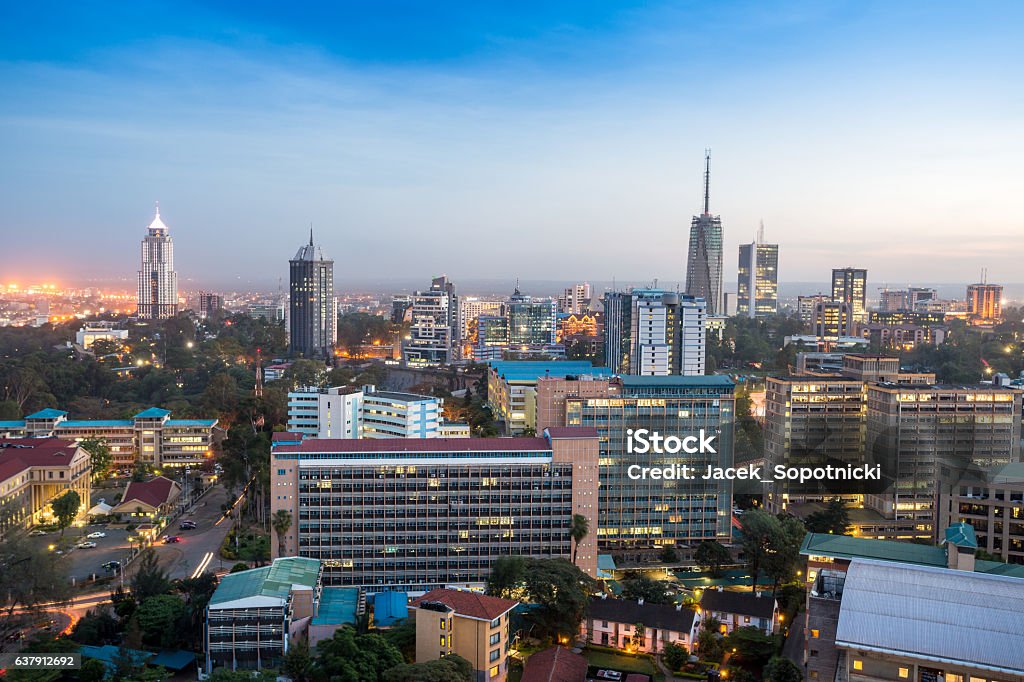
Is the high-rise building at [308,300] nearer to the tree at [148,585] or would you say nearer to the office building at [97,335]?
the office building at [97,335]

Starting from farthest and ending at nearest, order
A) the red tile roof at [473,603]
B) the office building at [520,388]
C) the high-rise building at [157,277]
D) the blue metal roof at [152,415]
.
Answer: the high-rise building at [157,277] → the office building at [520,388] → the blue metal roof at [152,415] → the red tile roof at [473,603]

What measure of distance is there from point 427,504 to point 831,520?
8.81 meters

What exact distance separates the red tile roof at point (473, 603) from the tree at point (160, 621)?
147 inches

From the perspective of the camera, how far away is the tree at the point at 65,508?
61.2 ft

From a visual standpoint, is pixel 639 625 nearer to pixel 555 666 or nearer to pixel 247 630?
pixel 555 666

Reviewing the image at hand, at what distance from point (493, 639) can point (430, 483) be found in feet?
13.2

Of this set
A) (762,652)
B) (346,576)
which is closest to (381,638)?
(346,576)

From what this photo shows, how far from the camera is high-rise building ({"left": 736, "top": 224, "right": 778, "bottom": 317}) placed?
78.4 meters

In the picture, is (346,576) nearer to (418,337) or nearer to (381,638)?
(381,638)

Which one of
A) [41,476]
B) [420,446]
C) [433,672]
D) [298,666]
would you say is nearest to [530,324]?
[41,476]

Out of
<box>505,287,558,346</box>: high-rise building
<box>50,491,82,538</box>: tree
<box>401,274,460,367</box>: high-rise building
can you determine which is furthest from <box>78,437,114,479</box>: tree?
<box>505,287,558,346</box>: high-rise building

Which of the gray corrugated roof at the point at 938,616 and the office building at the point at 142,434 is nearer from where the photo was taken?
the gray corrugated roof at the point at 938,616

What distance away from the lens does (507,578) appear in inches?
548

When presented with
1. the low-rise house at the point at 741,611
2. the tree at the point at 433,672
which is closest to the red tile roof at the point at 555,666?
the tree at the point at 433,672
